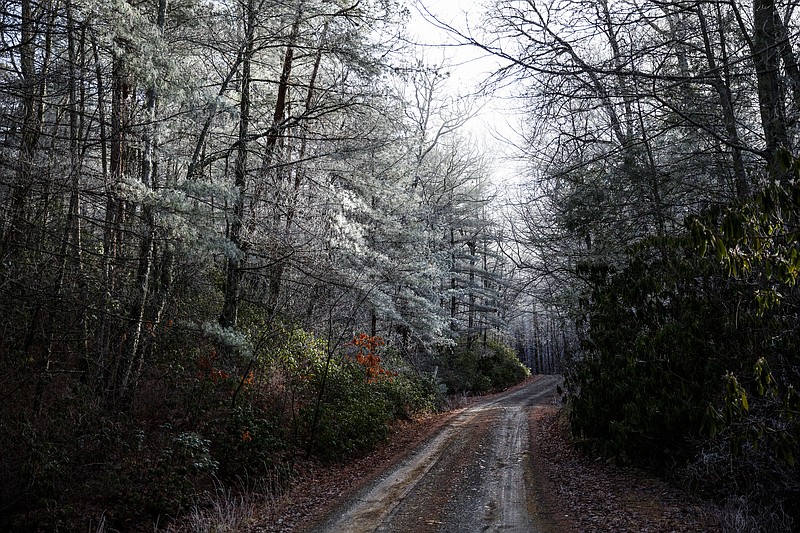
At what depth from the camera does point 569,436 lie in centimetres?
1145

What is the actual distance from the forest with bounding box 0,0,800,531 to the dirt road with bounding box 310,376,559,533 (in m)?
1.41

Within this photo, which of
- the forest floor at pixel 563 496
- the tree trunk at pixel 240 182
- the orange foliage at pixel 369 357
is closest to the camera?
the forest floor at pixel 563 496

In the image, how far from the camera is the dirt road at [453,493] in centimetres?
634

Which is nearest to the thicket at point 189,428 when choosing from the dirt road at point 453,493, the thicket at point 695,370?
the dirt road at point 453,493

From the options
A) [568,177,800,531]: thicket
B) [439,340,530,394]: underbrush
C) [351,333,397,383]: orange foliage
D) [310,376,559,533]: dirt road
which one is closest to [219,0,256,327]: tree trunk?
[351,333,397,383]: orange foliage

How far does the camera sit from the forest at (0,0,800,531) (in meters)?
5.96

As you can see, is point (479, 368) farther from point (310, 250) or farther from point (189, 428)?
point (189, 428)

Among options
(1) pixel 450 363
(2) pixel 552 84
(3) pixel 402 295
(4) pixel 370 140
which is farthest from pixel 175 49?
(1) pixel 450 363

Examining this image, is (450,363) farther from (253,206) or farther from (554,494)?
(554,494)

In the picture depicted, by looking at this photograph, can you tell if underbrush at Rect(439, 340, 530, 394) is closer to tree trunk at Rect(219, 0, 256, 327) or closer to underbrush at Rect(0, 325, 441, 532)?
underbrush at Rect(0, 325, 441, 532)

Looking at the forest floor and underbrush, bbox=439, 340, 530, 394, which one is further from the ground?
underbrush, bbox=439, 340, 530, 394

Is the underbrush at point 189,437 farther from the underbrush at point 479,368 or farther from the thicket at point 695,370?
the underbrush at point 479,368

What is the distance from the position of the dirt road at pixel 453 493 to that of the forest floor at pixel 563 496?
0.10 meters

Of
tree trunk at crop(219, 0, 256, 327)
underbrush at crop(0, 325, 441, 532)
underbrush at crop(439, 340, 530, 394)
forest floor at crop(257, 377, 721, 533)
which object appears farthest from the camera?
underbrush at crop(439, 340, 530, 394)
